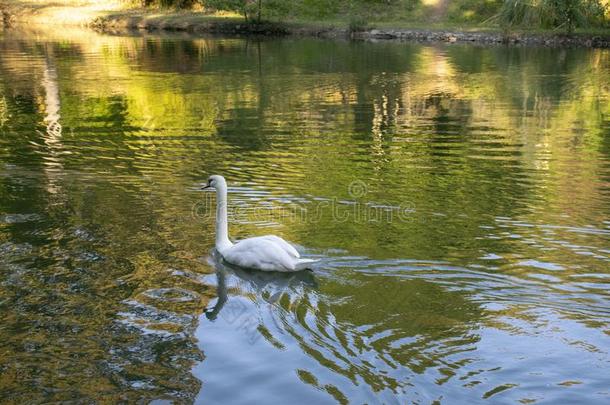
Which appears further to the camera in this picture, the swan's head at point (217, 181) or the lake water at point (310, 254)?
the swan's head at point (217, 181)

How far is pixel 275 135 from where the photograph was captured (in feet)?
66.9

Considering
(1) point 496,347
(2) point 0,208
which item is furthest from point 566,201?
(2) point 0,208

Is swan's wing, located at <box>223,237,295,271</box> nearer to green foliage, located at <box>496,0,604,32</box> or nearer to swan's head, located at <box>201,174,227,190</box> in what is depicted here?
swan's head, located at <box>201,174,227,190</box>

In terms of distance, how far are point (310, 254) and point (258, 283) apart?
1.16m

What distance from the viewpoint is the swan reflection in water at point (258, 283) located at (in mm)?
9494

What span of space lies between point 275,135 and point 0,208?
342 inches

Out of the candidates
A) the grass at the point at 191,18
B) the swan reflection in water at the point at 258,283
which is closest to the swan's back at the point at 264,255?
the swan reflection in water at the point at 258,283

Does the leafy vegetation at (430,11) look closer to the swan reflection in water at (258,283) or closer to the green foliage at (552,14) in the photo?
the green foliage at (552,14)

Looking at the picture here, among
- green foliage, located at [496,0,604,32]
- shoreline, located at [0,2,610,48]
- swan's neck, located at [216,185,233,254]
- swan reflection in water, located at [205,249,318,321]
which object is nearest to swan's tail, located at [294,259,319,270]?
swan reflection in water, located at [205,249,318,321]

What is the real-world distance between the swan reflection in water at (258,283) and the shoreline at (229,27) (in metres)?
47.6

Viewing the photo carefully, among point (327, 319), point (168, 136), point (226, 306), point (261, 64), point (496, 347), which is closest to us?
point (496, 347)

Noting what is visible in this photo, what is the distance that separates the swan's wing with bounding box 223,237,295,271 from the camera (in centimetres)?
990

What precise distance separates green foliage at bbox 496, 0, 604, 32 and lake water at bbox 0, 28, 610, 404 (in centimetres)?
3241

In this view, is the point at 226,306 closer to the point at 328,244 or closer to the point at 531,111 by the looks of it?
the point at 328,244
